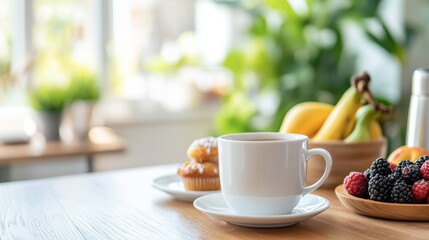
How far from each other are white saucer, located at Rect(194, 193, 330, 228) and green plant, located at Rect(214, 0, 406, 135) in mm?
1861

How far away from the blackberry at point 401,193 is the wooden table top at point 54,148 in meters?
1.69

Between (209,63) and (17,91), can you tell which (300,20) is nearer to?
(209,63)

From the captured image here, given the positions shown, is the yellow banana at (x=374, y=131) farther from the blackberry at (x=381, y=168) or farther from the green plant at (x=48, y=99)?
the green plant at (x=48, y=99)

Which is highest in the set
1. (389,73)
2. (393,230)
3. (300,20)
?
(300,20)

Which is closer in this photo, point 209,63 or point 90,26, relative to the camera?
point 90,26

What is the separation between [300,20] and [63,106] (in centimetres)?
109

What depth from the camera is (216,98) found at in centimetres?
350

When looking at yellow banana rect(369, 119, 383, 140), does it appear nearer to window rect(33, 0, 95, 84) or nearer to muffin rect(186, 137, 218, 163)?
muffin rect(186, 137, 218, 163)

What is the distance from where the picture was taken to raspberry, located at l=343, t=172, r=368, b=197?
0.92m

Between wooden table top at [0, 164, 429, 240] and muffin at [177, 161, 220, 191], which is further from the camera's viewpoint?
muffin at [177, 161, 220, 191]

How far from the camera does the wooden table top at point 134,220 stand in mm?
820

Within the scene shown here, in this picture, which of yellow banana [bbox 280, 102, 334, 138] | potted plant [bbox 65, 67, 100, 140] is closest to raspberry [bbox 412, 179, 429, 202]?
yellow banana [bbox 280, 102, 334, 138]

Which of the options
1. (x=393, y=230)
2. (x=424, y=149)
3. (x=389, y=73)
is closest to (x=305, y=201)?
(x=393, y=230)

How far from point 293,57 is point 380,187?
2.14 m
